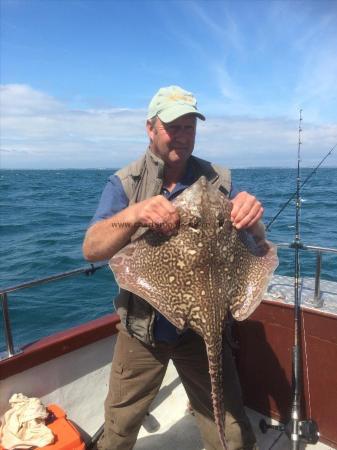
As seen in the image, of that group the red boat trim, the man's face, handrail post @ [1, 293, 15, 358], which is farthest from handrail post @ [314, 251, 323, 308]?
handrail post @ [1, 293, 15, 358]

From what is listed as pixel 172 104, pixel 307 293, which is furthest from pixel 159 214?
pixel 307 293

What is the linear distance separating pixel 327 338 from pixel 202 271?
2.19 meters

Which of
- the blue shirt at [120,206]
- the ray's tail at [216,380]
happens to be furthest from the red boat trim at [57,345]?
the ray's tail at [216,380]

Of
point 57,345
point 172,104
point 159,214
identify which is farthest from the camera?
point 57,345

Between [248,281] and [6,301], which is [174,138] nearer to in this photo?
[248,281]

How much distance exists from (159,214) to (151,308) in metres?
0.80

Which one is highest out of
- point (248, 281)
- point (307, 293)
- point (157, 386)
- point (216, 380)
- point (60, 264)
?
point (248, 281)

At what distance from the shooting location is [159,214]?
2.31 metres

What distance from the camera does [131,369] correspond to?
3.04 metres

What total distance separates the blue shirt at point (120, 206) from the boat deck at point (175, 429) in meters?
1.96

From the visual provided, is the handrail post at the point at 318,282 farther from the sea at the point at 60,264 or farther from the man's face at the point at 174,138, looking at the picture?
the man's face at the point at 174,138

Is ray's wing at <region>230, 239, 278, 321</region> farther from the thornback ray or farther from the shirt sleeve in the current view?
the shirt sleeve

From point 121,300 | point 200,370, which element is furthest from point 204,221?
point 200,370

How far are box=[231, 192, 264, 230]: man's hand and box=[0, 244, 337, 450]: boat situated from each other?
163 centimetres
